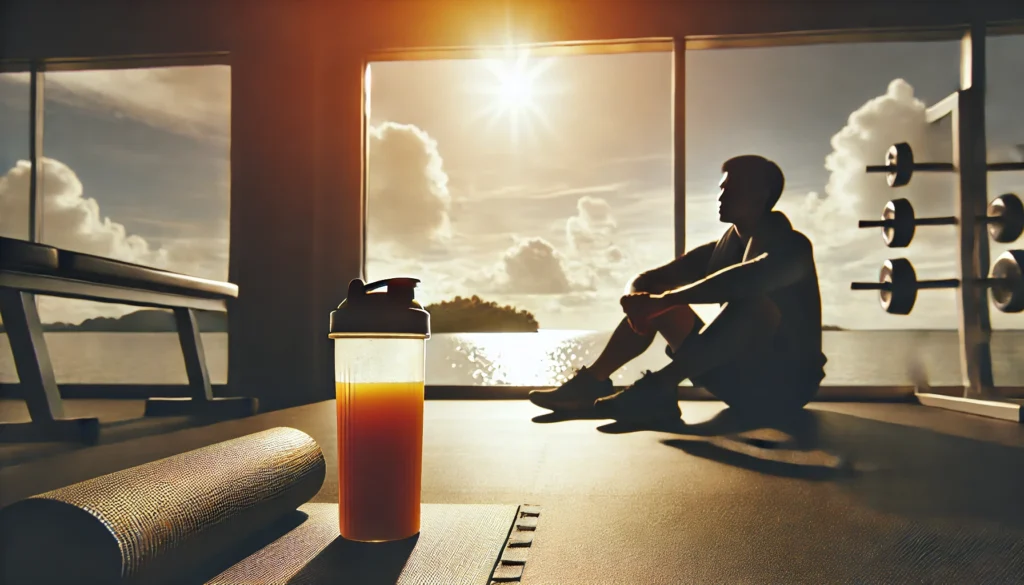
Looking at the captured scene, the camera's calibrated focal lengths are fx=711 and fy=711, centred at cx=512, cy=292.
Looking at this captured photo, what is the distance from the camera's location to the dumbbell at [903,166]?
3213 mm

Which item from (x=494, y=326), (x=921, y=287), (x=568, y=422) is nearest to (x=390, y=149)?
(x=494, y=326)

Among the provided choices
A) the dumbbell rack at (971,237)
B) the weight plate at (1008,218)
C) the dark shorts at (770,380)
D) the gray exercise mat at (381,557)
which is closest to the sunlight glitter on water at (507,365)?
the dark shorts at (770,380)

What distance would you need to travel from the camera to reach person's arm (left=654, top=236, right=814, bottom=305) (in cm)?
241

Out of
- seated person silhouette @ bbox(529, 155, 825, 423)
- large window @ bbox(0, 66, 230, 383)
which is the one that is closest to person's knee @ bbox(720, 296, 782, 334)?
seated person silhouette @ bbox(529, 155, 825, 423)

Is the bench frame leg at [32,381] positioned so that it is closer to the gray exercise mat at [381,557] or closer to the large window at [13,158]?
the gray exercise mat at [381,557]

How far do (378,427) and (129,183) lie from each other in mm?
4096

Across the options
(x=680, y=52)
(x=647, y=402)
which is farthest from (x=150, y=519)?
(x=680, y=52)

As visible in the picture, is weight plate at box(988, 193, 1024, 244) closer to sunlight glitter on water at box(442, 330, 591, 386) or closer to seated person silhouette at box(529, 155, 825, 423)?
seated person silhouette at box(529, 155, 825, 423)

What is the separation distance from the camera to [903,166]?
321 centimetres

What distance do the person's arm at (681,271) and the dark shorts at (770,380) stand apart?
45 cm

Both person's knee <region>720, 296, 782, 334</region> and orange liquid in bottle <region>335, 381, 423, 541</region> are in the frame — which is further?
person's knee <region>720, 296, 782, 334</region>

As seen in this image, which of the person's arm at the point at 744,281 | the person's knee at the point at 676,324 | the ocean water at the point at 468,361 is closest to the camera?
the person's arm at the point at 744,281

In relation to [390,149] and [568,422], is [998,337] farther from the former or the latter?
[390,149]

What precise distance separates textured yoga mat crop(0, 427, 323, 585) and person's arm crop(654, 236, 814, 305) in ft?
5.39
